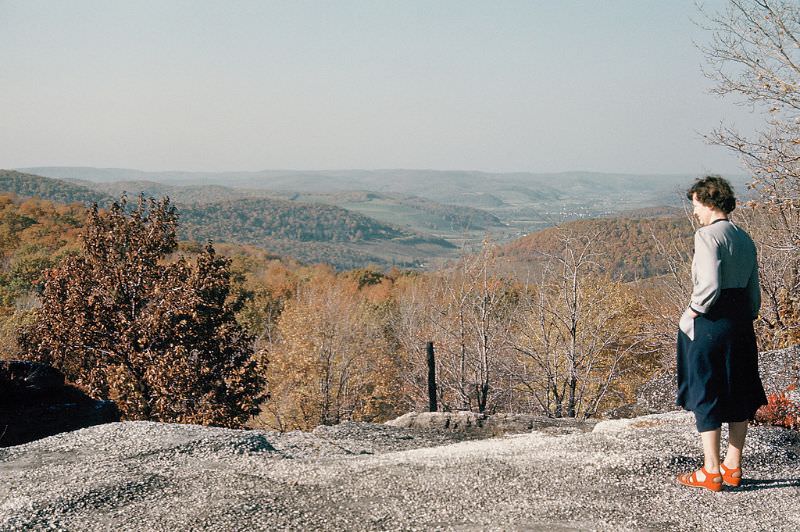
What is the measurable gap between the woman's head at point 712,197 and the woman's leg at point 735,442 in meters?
2.07

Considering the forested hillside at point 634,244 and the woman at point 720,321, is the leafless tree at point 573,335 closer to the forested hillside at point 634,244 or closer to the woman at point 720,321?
the forested hillside at point 634,244

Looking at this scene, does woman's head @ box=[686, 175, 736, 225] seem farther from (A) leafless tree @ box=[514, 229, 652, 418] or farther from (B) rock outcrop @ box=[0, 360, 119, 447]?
(B) rock outcrop @ box=[0, 360, 119, 447]

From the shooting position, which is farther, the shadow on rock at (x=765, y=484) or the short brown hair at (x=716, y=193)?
the shadow on rock at (x=765, y=484)

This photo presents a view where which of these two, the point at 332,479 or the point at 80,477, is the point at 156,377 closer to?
the point at 80,477

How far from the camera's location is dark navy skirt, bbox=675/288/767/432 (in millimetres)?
5984

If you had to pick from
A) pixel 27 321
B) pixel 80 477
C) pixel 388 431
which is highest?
pixel 80 477

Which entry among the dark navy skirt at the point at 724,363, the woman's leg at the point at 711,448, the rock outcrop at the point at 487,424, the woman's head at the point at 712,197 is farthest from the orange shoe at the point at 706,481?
the rock outcrop at the point at 487,424

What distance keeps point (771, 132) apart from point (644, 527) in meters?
15.4

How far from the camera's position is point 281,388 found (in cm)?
3975

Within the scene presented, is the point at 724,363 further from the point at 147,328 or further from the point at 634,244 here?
the point at 634,244

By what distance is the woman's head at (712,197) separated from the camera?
6000mm

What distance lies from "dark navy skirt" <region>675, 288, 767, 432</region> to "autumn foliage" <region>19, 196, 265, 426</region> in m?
16.2

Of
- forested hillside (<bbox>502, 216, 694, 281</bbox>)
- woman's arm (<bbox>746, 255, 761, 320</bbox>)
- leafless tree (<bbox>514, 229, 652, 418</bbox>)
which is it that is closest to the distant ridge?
forested hillside (<bbox>502, 216, 694, 281</bbox>)

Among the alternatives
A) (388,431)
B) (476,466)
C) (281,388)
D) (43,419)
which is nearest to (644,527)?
(476,466)
